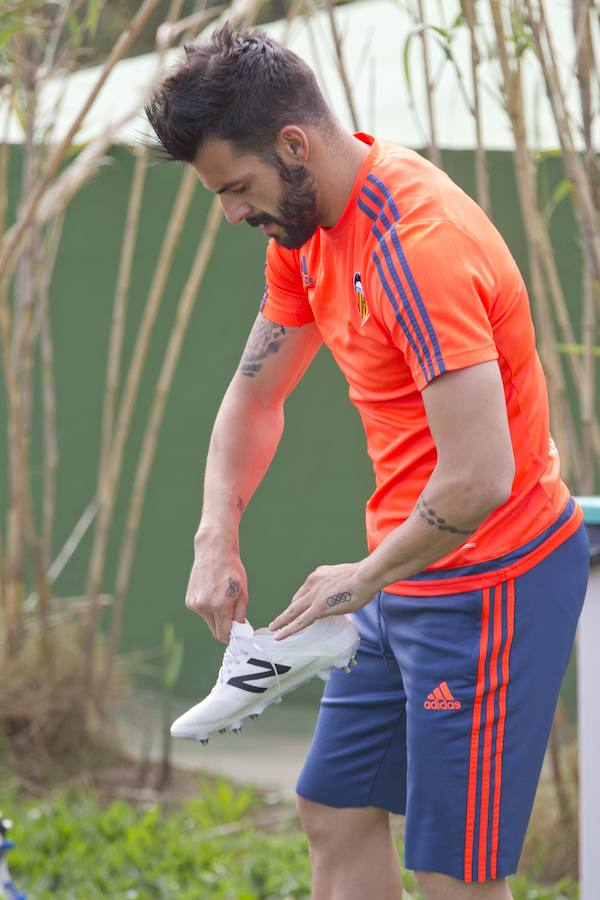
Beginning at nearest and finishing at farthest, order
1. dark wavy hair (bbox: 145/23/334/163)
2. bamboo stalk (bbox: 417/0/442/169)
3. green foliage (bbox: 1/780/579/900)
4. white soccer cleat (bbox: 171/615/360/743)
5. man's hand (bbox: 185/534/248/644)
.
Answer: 1. dark wavy hair (bbox: 145/23/334/163)
2. white soccer cleat (bbox: 171/615/360/743)
3. man's hand (bbox: 185/534/248/644)
4. bamboo stalk (bbox: 417/0/442/169)
5. green foliage (bbox: 1/780/579/900)

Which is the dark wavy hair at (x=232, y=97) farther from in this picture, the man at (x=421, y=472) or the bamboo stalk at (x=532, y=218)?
the bamboo stalk at (x=532, y=218)

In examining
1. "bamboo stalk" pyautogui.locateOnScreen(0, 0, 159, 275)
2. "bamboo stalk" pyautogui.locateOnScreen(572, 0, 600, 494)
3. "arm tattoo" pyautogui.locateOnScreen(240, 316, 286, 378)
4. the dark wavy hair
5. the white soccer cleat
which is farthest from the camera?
"bamboo stalk" pyautogui.locateOnScreen(0, 0, 159, 275)

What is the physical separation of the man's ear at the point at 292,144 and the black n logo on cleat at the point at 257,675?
0.68m

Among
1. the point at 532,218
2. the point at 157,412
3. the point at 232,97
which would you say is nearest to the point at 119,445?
the point at 157,412

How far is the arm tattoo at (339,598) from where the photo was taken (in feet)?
5.34

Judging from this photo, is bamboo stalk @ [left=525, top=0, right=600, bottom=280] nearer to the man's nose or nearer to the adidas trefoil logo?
the man's nose

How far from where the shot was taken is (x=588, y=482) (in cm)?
278

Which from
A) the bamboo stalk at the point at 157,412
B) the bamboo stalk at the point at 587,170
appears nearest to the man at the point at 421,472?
the bamboo stalk at the point at 587,170

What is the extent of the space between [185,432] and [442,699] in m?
2.89

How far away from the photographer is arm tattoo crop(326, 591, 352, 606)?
64.1 inches

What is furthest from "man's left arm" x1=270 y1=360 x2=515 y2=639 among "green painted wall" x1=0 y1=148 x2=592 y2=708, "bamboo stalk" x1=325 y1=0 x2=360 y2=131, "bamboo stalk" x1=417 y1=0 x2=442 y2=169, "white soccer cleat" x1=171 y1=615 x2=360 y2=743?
"green painted wall" x1=0 y1=148 x2=592 y2=708

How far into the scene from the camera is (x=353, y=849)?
1.94 m

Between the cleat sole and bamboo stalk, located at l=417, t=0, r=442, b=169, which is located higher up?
bamboo stalk, located at l=417, t=0, r=442, b=169

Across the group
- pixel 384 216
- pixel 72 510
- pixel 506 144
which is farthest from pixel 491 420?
pixel 72 510
